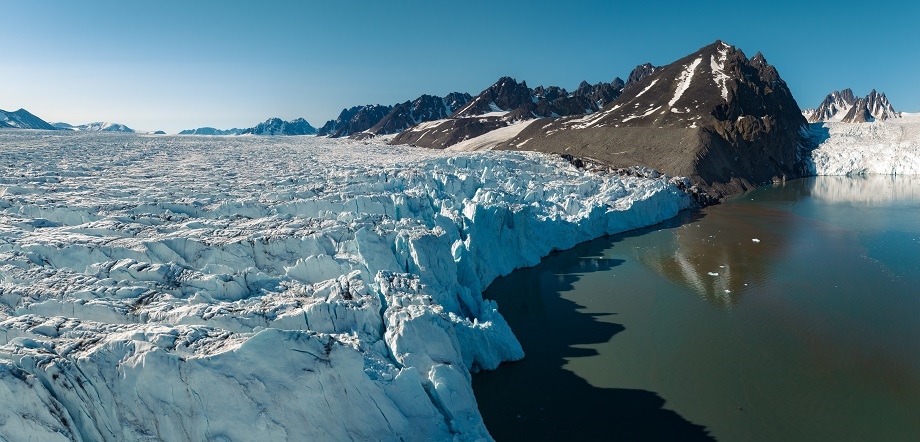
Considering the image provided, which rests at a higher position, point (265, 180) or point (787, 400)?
point (265, 180)

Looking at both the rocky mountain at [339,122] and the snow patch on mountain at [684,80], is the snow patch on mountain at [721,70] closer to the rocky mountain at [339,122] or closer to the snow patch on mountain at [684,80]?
the snow patch on mountain at [684,80]

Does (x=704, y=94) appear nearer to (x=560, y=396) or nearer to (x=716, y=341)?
(x=716, y=341)

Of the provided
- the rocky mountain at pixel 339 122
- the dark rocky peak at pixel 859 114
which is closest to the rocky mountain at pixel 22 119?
the rocky mountain at pixel 339 122

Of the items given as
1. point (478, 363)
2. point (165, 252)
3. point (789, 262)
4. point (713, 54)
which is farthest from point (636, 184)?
point (713, 54)

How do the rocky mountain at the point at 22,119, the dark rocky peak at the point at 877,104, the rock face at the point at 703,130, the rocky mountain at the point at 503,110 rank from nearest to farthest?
the rock face at the point at 703,130
the rocky mountain at the point at 503,110
the rocky mountain at the point at 22,119
the dark rocky peak at the point at 877,104

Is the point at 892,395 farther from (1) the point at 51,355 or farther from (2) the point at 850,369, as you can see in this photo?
(1) the point at 51,355

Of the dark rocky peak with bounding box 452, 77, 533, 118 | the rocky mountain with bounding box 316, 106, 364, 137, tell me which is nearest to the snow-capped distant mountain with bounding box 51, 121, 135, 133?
the rocky mountain with bounding box 316, 106, 364, 137

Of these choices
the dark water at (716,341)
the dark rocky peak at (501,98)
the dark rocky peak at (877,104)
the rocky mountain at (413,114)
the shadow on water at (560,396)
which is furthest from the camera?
the rocky mountain at (413,114)
